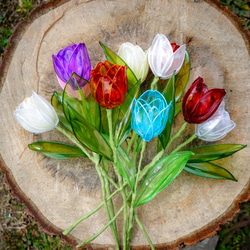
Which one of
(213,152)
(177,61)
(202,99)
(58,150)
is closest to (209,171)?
(213,152)

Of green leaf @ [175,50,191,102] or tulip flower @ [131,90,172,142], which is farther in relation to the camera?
green leaf @ [175,50,191,102]

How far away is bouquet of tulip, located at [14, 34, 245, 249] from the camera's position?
0.64 meters

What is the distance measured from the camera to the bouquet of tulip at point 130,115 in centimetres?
64

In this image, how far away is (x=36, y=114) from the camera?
665 millimetres

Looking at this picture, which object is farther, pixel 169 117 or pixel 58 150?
pixel 58 150

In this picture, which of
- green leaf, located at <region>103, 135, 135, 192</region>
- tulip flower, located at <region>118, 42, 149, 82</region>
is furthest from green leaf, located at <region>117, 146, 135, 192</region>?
tulip flower, located at <region>118, 42, 149, 82</region>

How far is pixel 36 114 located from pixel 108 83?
0.20 meters

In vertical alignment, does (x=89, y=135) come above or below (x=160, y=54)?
below

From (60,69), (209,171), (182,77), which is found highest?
(60,69)

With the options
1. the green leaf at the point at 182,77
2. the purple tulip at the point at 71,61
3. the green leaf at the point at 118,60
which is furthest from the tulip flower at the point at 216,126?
the purple tulip at the point at 71,61

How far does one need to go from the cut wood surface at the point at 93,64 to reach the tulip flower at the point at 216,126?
0.09 metres

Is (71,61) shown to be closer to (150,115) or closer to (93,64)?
(93,64)

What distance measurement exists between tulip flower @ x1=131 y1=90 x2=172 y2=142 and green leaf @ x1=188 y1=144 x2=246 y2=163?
16cm

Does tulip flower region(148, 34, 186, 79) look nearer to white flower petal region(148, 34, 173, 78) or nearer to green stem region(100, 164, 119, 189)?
white flower petal region(148, 34, 173, 78)
